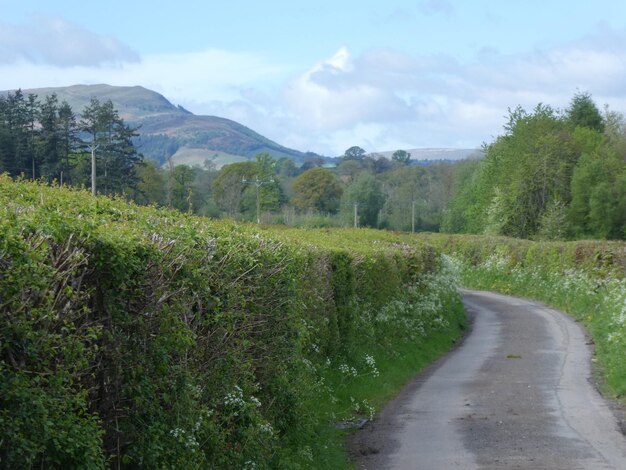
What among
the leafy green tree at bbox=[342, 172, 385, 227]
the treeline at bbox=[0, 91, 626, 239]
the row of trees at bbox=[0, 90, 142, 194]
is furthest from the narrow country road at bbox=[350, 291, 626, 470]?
the leafy green tree at bbox=[342, 172, 385, 227]

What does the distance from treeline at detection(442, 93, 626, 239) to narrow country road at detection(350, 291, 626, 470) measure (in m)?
60.2

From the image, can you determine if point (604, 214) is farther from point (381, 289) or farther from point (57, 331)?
point (57, 331)

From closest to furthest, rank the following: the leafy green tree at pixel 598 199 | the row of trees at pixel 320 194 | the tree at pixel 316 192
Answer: the row of trees at pixel 320 194 < the leafy green tree at pixel 598 199 < the tree at pixel 316 192

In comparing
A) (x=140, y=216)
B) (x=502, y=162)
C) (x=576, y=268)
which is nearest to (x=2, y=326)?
(x=140, y=216)

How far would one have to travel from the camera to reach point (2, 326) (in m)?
4.74

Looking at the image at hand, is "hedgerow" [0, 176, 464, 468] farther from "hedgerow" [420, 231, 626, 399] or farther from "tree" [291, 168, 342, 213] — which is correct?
"tree" [291, 168, 342, 213]

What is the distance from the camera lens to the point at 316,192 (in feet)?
396

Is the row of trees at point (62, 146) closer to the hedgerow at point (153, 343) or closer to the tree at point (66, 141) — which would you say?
the tree at point (66, 141)

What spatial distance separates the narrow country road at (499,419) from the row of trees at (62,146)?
9144 millimetres

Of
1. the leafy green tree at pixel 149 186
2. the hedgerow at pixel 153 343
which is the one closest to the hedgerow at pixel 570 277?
the hedgerow at pixel 153 343

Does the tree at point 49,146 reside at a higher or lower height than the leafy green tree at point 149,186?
higher

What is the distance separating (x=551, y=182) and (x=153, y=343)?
85.1 metres

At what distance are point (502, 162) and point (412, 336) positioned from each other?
7126cm

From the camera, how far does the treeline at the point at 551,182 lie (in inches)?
3231
